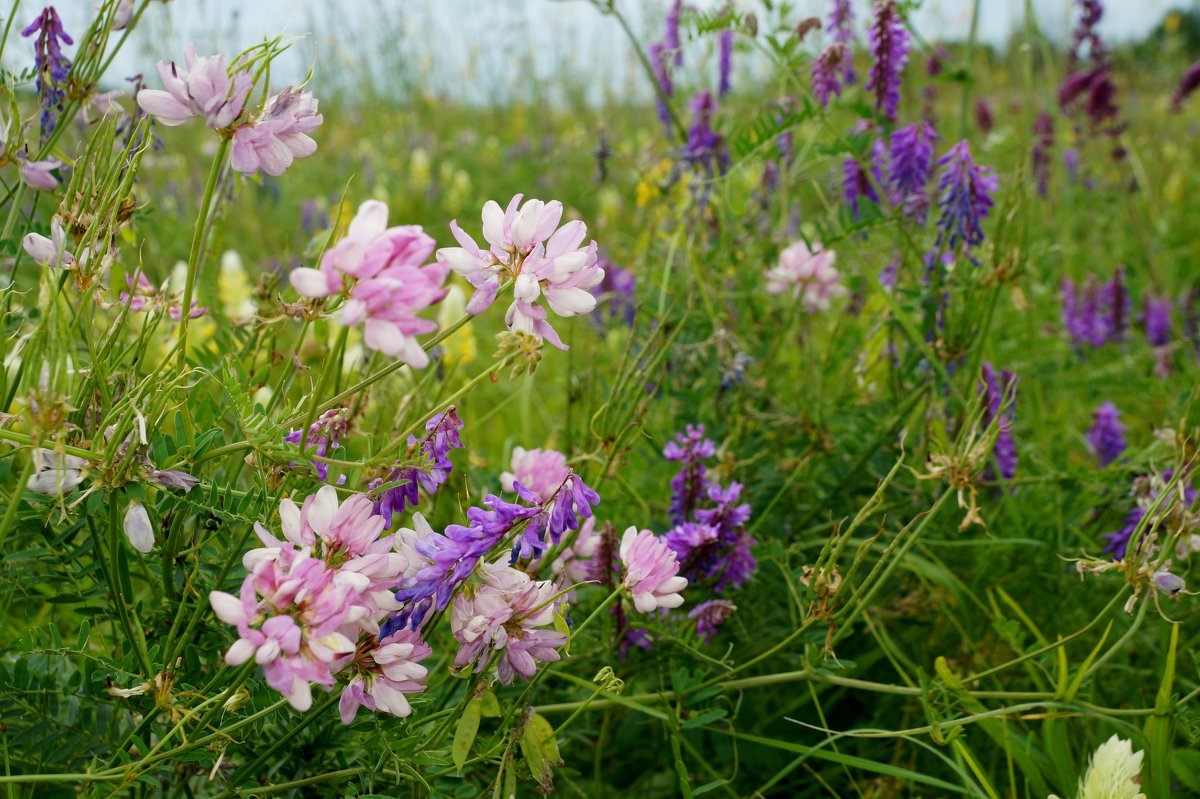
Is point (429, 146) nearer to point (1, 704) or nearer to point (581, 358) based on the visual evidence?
point (581, 358)

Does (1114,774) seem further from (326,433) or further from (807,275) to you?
(807,275)

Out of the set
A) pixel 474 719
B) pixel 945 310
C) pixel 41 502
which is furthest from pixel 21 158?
pixel 945 310

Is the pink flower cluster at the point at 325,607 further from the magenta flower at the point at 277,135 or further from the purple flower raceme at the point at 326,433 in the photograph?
the magenta flower at the point at 277,135

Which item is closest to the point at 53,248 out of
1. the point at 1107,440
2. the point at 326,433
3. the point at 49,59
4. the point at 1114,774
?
the point at 326,433

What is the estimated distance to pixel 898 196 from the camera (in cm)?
156

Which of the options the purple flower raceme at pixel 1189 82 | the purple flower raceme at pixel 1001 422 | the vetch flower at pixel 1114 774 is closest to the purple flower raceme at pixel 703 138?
the purple flower raceme at pixel 1001 422

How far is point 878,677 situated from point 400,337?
3.41 ft

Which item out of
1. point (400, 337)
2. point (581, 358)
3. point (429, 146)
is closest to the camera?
point (400, 337)

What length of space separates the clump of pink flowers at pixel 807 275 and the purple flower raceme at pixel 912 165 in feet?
0.63

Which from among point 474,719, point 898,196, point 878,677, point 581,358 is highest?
point 898,196

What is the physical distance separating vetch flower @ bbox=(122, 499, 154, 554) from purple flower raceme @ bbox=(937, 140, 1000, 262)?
1.11m

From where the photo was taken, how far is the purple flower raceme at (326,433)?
820 millimetres

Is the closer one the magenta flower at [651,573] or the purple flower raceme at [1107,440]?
the magenta flower at [651,573]

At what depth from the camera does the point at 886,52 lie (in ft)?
4.82
